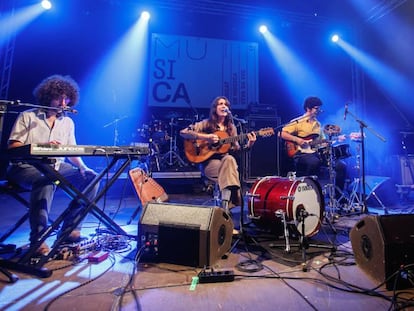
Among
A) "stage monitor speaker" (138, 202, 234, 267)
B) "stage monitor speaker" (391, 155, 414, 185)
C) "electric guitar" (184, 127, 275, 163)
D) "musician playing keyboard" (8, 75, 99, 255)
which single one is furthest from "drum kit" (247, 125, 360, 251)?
"stage monitor speaker" (391, 155, 414, 185)

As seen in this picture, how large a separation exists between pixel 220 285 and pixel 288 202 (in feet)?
3.14

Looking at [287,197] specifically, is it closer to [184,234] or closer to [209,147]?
[184,234]

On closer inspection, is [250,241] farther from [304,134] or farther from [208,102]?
[208,102]

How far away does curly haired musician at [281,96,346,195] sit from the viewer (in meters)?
3.78

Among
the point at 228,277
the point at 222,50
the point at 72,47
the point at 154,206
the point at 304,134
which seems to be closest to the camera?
the point at 228,277

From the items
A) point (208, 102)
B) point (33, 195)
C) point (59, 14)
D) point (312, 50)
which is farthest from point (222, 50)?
point (33, 195)

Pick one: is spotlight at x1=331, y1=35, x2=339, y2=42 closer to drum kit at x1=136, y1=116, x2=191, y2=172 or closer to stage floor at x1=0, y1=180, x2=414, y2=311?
drum kit at x1=136, y1=116, x2=191, y2=172

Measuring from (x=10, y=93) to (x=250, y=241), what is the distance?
5820 millimetres

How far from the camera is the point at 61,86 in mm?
2598

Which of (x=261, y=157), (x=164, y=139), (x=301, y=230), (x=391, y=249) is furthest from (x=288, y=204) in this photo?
(x=164, y=139)

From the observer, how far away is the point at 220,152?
10.2 ft

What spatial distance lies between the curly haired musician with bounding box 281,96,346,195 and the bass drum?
124cm

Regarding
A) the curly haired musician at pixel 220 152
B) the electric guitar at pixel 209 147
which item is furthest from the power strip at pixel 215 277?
the electric guitar at pixel 209 147

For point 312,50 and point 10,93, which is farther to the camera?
point 312,50
